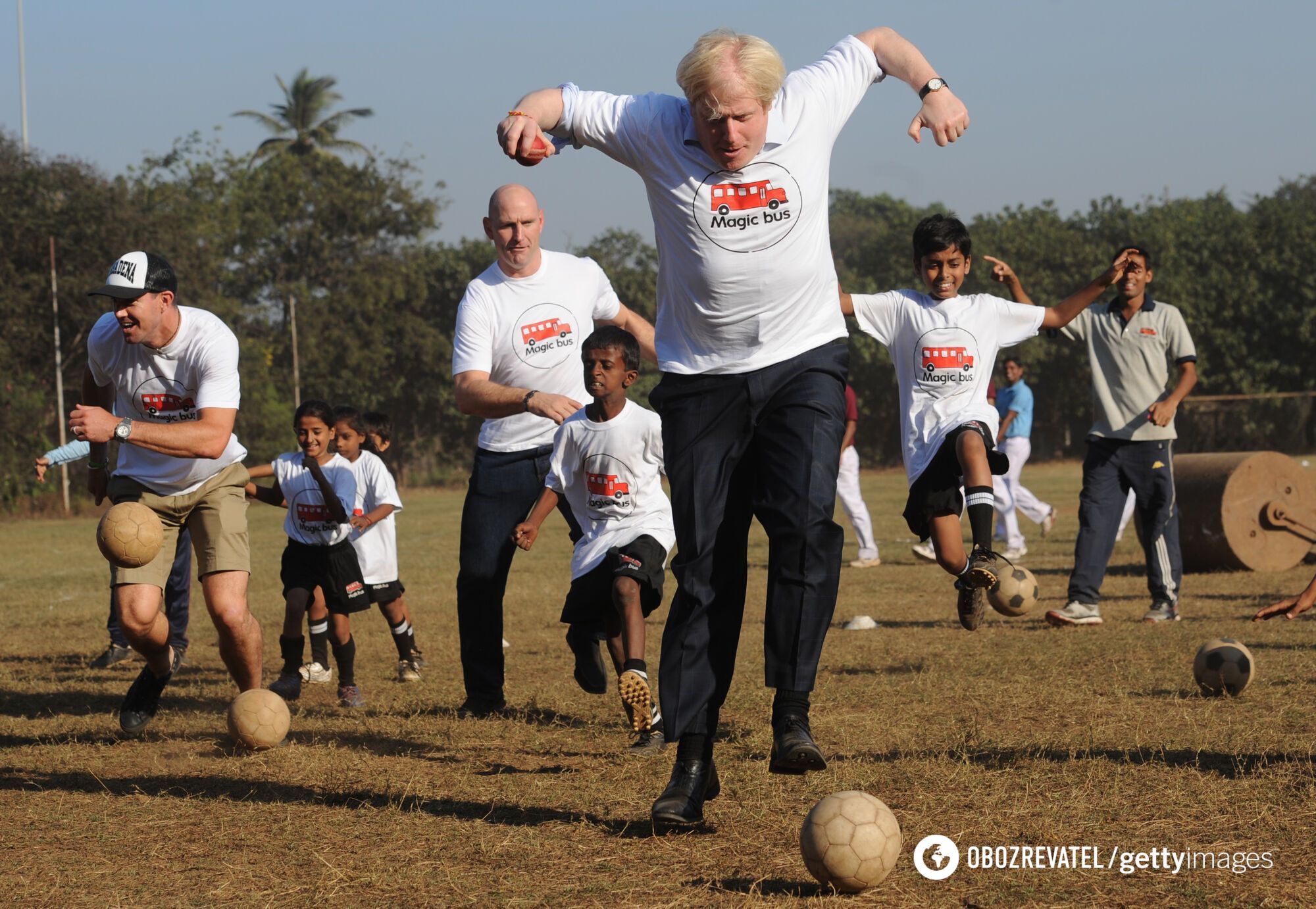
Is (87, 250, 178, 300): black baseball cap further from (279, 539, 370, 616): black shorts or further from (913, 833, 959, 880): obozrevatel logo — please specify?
(913, 833, 959, 880): obozrevatel logo

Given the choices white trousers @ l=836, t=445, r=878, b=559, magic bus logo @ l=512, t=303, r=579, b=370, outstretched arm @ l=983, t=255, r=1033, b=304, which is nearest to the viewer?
magic bus logo @ l=512, t=303, r=579, b=370

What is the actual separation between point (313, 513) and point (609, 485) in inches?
108

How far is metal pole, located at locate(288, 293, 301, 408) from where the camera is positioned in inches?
1802

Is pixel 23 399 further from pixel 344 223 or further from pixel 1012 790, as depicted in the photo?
pixel 1012 790

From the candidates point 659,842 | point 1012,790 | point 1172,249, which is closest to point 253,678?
point 659,842

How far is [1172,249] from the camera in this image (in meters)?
53.2

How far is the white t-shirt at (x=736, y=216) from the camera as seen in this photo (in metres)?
4.41

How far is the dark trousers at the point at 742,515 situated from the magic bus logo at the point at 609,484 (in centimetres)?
213

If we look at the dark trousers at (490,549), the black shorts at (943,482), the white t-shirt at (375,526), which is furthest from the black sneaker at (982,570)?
the white t-shirt at (375,526)

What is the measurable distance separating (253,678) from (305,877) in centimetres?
279

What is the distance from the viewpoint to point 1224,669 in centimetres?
662

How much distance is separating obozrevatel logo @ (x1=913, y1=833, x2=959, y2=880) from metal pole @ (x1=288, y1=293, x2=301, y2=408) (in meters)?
42.3

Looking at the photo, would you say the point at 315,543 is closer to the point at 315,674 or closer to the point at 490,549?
the point at 315,674

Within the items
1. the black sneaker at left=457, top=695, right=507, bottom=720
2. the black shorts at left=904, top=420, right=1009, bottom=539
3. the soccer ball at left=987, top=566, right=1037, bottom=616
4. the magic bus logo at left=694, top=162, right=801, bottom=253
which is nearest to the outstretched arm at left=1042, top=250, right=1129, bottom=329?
the black shorts at left=904, top=420, right=1009, bottom=539
